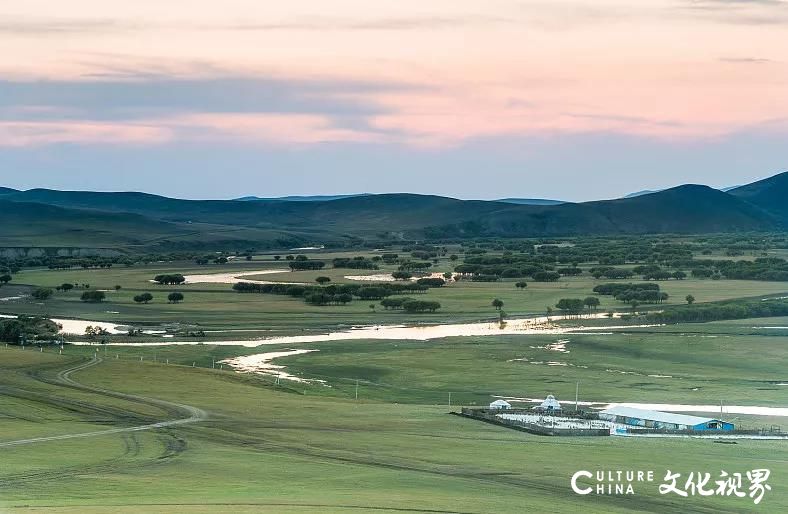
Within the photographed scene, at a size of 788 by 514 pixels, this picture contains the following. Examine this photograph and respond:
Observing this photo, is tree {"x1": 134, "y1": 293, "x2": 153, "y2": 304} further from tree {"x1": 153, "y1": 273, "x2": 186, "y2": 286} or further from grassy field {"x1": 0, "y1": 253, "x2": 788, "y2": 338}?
tree {"x1": 153, "y1": 273, "x2": 186, "y2": 286}

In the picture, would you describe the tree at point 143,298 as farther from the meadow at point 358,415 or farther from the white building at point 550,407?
the white building at point 550,407

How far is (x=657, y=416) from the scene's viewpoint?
55781mm

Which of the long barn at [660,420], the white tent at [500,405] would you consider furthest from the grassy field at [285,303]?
the long barn at [660,420]

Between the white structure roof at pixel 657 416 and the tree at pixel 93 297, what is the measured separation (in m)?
75.6

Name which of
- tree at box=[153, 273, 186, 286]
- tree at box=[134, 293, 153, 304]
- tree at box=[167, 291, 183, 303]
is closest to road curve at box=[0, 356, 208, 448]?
tree at box=[167, 291, 183, 303]

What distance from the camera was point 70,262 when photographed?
196 m

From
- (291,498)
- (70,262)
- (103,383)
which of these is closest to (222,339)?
(103,383)

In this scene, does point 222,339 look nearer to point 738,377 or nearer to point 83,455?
point 738,377

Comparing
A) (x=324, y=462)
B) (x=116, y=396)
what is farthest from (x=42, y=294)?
(x=324, y=462)

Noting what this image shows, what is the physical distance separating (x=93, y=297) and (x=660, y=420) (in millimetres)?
80036

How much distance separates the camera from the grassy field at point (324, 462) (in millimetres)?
36688

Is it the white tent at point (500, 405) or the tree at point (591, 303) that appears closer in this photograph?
the white tent at point (500, 405)

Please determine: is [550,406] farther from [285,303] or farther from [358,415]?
[285,303]

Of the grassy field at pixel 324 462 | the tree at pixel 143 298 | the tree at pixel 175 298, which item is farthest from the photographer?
the tree at pixel 175 298
